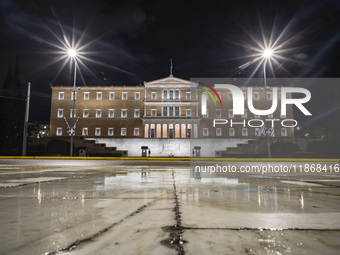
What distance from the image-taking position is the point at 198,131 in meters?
51.8

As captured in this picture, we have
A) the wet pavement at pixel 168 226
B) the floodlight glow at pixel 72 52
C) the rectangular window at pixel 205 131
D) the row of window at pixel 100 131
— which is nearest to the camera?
the wet pavement at pixel 168 226

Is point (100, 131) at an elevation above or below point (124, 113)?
below

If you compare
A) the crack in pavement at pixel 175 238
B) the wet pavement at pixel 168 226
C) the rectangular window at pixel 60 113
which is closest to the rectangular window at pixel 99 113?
the rectangular window at pixel 60 113

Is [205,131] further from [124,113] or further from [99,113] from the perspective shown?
[99,113]

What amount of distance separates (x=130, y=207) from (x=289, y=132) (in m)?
57.6

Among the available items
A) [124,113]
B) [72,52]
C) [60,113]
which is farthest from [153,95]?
[72,52]

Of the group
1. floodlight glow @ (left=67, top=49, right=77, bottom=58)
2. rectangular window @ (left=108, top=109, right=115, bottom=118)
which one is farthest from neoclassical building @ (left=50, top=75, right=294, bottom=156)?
floodlight glow @ (left=67, top=49, right=77, bottom=58)

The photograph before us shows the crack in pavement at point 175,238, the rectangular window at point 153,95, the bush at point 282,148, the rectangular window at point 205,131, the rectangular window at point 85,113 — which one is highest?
the rectangular window at point 153,95

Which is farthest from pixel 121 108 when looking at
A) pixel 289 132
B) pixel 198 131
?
pixel 289 132

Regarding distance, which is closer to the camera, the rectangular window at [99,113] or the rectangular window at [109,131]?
the rectangular window at [109,131]

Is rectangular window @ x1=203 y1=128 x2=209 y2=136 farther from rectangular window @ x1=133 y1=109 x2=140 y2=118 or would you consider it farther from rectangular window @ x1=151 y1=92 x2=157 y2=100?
rectangular window @ x1=133 y1=109 x2=140 y2=118

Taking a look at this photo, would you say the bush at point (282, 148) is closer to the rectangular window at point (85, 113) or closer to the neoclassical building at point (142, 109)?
the neoclassical building at point (142, 109)

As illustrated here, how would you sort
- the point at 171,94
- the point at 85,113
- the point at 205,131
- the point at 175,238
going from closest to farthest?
1. the point at 175,238
2. the point at 205,131
3. the point at 85,113
4. the point at 171,94

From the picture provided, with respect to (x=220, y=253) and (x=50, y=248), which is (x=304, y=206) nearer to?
(x=220, y=253)
